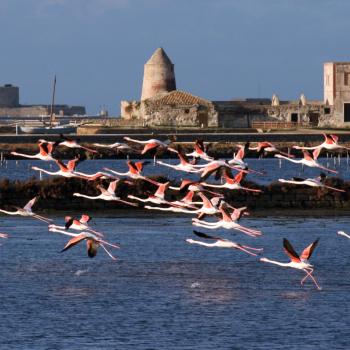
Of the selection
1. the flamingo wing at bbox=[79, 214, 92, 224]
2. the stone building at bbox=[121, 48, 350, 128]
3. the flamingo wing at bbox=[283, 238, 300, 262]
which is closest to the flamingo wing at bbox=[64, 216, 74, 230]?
the flamingo wing at bbox=[79, 214, 92, 224]

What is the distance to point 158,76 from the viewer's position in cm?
13638

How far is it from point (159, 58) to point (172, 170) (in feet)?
171

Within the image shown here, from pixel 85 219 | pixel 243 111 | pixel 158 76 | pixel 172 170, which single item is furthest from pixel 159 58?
pixel 85 219

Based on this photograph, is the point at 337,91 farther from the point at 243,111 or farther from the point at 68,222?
the point at 68,222

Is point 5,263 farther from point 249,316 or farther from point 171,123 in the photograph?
point 171,123

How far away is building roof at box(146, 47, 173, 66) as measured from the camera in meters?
137

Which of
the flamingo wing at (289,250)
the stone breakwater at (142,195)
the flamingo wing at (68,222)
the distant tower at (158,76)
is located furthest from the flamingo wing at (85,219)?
the distant tower at (158,76)

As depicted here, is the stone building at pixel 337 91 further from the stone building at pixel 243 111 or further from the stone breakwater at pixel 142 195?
the stone breakwater at pixel 142 195

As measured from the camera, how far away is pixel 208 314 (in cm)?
3378

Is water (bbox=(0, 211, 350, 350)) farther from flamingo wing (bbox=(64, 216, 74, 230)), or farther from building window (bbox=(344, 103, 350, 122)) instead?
building window (bbox=(344, 103, 350, 122))

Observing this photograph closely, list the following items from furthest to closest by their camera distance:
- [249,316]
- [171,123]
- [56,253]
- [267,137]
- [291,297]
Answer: [171,123] < [267,137] < [56,253] < [291,297] < [249,316]

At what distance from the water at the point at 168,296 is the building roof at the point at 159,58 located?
288 feet

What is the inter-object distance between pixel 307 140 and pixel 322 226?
160ft

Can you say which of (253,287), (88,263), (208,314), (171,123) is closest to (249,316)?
(208,314)
